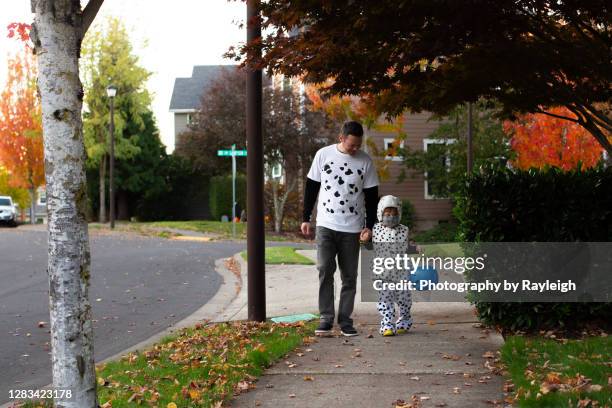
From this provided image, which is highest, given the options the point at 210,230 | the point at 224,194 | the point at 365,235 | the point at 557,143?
the point at 557,143

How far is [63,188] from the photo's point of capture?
4.72m

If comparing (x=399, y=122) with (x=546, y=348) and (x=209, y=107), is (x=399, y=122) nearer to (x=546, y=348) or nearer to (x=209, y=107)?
(x=209, y=107)

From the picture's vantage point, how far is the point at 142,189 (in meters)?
46.5

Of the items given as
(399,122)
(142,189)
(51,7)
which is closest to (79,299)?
(51,7)

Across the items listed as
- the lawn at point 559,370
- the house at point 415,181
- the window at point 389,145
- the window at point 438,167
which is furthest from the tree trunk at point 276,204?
the lawn at point 559,370

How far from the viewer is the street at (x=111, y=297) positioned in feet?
27.8

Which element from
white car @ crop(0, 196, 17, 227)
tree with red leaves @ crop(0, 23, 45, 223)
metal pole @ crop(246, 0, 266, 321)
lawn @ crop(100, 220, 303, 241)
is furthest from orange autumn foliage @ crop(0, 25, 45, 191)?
metal pole @ crop(246, 0, 266, 321)

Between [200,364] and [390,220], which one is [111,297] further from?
[200,364]

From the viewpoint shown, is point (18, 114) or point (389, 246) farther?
point (18, 114)

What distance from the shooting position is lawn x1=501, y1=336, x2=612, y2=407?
17.6 ft

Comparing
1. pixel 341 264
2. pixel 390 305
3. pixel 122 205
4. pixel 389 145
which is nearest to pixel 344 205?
pixel 341 264

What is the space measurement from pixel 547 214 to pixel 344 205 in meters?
1.91

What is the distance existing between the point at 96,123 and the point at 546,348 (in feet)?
120

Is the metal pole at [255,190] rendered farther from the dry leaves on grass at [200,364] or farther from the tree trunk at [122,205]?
the tree trunk at [122,205]
